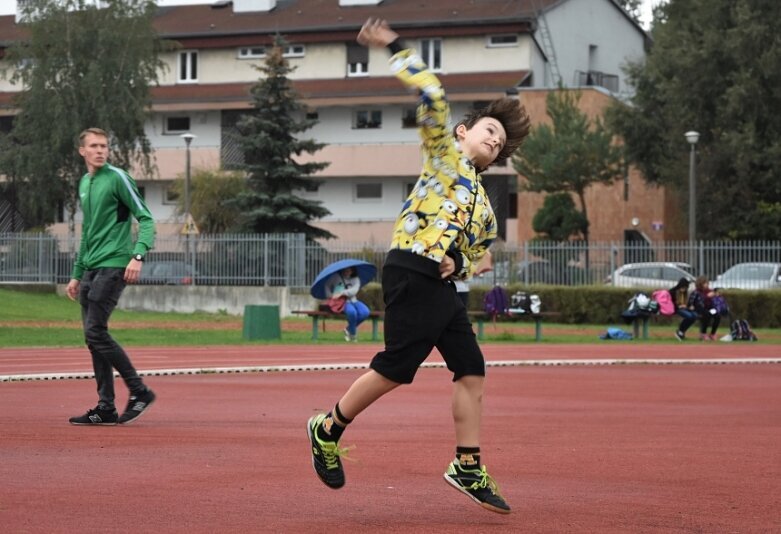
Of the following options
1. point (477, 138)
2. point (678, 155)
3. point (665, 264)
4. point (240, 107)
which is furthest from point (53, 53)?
point (477, 138)

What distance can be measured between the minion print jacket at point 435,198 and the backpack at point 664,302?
24.4 meters

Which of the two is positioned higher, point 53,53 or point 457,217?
point 53,53

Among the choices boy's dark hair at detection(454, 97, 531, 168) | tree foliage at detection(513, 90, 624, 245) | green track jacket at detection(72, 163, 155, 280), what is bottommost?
green track jacket at detection(72, 163, 155, 280)

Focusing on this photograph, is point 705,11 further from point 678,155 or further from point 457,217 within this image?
point 457,217

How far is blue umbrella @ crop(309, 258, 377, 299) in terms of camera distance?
91.3 ft

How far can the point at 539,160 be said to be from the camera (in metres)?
60.6

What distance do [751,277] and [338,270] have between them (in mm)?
14676

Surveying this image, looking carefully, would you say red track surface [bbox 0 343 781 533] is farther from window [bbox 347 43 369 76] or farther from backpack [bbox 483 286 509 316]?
window [bbox 347 43 369 76]

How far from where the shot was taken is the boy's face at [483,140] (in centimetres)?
706

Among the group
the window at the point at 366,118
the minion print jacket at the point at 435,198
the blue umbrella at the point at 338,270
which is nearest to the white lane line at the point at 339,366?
the blue umbrella at the point at 338,270

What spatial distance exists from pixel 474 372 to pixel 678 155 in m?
51.2

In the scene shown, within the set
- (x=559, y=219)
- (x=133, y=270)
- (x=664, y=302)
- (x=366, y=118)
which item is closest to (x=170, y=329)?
(x=664, y=302)

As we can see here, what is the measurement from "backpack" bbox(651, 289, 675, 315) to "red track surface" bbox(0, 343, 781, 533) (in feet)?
49.1

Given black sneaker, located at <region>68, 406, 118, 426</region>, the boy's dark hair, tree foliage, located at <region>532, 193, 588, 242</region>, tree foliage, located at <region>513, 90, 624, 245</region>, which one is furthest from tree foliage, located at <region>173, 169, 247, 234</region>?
the boy's dark hair
